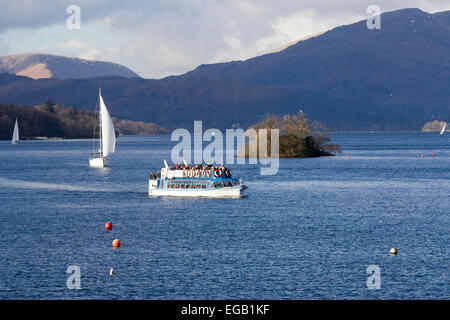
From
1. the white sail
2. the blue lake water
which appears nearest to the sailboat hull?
the white sail

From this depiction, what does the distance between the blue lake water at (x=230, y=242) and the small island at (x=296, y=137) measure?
2154 inches

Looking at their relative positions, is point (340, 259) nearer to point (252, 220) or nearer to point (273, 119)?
point (252, 220)

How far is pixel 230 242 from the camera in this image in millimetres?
59875

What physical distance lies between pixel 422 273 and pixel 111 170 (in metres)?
107

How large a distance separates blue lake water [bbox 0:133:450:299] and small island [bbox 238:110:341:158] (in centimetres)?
5471

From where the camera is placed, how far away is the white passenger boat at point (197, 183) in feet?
306

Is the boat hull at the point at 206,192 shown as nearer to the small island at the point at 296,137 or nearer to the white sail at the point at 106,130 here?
the white sail at the point at 106,130

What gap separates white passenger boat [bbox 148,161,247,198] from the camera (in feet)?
306

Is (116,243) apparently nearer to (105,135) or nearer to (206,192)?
(206,192)

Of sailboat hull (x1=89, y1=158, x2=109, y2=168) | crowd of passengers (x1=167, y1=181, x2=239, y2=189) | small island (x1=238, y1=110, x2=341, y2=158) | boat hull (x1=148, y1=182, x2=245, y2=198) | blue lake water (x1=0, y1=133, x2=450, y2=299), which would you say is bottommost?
blue lake water (x1=0, y1=133, x2=450, y2=299)

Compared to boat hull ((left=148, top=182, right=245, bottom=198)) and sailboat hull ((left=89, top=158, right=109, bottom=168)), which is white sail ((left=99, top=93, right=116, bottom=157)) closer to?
sailboat hull ((left=89, top=158, right=109, bottom=168))

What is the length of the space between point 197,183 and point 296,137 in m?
81.7

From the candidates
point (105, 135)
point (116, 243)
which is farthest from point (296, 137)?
point (116, 243)
